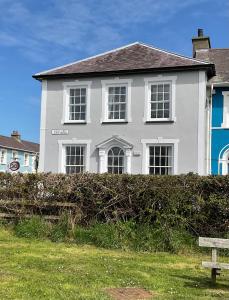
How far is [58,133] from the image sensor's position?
73.7ft

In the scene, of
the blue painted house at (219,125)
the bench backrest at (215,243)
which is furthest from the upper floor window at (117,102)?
the bench backrest at (215,243)

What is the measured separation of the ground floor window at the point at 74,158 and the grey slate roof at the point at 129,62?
379 cm

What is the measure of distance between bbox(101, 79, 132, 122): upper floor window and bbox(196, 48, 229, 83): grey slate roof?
196 inches

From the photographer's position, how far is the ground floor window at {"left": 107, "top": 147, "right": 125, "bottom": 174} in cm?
2152

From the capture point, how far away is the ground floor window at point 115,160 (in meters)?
21.5

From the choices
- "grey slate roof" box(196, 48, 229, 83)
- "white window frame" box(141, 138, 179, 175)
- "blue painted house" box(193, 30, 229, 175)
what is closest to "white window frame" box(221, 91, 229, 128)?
"blue painted house" box(193, 30, 229, 175)

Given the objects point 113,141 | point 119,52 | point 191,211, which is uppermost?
point 119,52

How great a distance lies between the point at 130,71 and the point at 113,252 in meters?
12.5

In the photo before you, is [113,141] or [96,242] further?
[113,141]

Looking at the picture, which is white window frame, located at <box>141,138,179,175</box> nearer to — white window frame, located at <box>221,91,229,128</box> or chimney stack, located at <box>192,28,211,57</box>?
white window frame, located at <box>221,91,229,128</box>

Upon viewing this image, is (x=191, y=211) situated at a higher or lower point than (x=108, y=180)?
lower

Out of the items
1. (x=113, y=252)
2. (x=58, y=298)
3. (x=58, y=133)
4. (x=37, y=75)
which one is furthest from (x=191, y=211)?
(x=37, y=75)

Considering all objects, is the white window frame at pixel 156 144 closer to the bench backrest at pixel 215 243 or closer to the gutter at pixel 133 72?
the gutter at pixel 133 72

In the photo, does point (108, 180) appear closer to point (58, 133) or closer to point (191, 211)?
point (191, 211)
